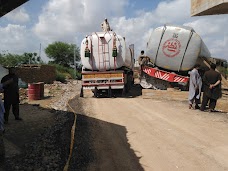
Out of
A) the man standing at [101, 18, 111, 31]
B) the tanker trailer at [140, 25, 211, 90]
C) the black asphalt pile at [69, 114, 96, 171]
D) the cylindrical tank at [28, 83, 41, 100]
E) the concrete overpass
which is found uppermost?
the man standing at [101, 18, 111, 31]

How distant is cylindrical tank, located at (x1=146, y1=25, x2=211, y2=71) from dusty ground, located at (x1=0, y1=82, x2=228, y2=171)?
3.94 meters

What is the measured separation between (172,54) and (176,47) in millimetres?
397

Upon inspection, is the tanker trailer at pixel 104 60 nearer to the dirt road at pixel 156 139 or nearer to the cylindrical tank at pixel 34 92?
the cylindrical tank at pixel 34 92

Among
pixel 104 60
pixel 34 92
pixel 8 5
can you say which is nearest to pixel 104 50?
pixel 104 60

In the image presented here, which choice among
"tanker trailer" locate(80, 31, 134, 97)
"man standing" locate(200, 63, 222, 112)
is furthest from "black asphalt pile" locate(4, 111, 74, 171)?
"tanker trailer" locate(80, 31, 134, 97)

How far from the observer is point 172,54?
15.9 meters

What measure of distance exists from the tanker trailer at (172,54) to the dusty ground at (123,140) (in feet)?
13.0

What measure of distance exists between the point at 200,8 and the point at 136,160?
3.68 m

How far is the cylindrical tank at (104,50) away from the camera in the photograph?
628 inches

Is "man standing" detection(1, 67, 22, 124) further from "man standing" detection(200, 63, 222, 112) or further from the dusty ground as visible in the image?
"man standing" detection(200, 63, 222, 112)

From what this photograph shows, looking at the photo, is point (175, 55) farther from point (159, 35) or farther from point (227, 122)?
point (227, 122)

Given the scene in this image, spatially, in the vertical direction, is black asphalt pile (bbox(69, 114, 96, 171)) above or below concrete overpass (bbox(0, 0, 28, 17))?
below

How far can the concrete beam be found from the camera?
261 inches

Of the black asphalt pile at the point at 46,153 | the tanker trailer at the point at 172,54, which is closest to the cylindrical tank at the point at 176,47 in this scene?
the tanker trailer at the point at 172,54
